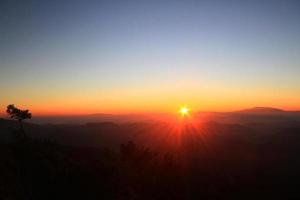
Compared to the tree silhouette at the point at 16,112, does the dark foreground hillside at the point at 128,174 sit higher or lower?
lower

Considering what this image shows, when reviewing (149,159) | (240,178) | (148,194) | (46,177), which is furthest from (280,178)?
(46,177)

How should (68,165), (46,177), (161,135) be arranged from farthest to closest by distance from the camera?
(161,135), (68,165), (46,177)

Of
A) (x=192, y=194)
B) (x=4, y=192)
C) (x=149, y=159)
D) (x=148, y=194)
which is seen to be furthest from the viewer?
(x=192, y=194)

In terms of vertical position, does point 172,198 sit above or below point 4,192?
below

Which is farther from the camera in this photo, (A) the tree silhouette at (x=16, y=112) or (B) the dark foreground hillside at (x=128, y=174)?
(A) the tree silhouette at (x=16, y=112)

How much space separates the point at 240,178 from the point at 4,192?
210 ft

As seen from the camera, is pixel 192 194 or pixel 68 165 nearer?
pixel 68 165

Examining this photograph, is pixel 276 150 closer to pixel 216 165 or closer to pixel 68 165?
pixel 216 165

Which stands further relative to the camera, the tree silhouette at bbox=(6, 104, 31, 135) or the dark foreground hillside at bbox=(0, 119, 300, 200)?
the tree silhouette at bbox=(6, 104, 31, 135)

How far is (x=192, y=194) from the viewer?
2128 inches

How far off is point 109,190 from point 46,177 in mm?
6847

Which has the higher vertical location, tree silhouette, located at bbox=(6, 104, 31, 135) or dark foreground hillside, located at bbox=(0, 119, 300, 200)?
tree silhouette, located at bbox=(6, 104, 31, 135)

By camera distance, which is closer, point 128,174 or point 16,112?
point 128,174

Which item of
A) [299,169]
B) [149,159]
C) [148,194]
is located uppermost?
[149,159]
